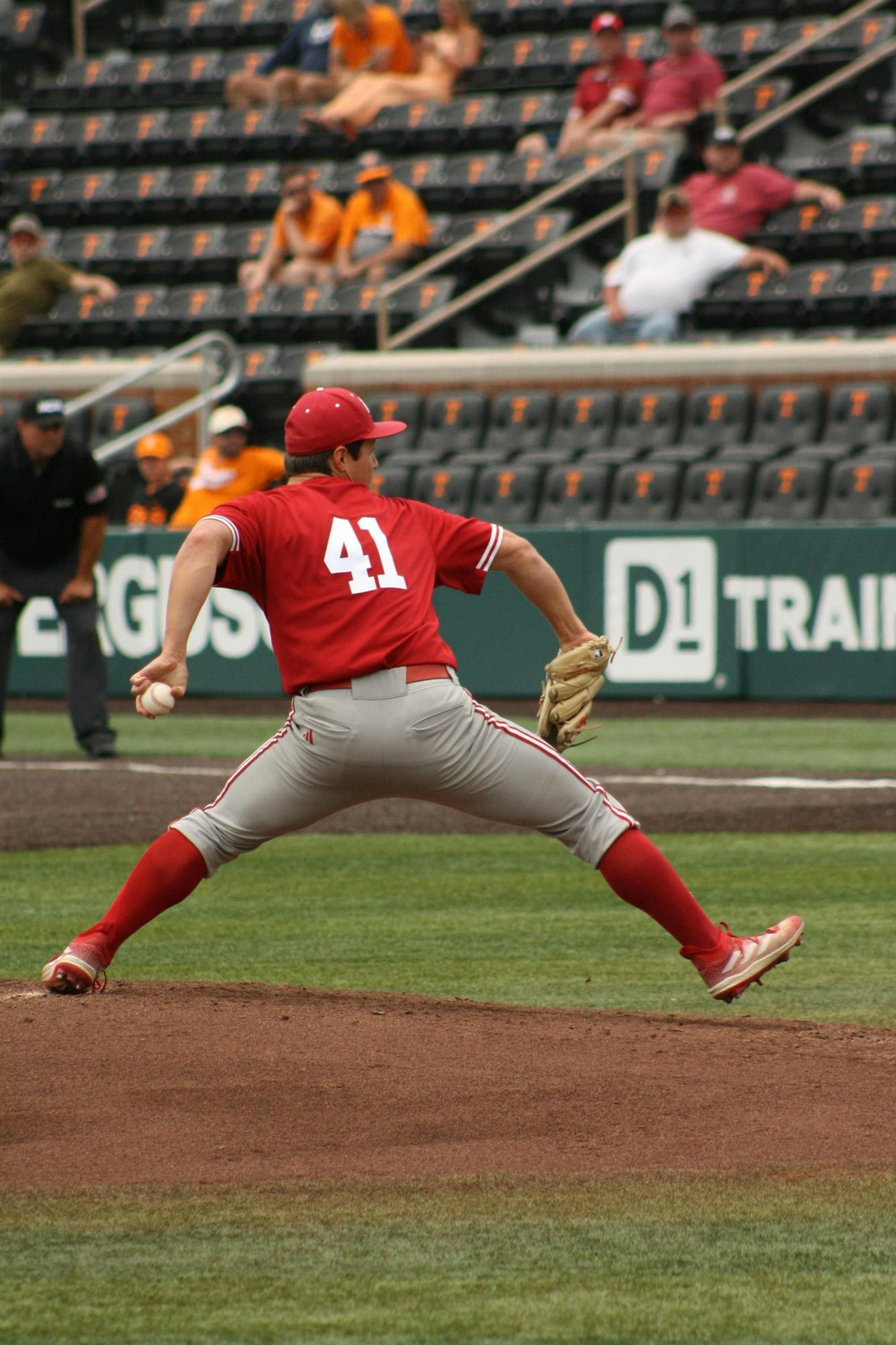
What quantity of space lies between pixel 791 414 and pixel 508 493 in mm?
2277

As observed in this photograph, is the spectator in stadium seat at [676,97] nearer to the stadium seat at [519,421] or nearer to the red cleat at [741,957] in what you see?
the stadium seat at [519,421]

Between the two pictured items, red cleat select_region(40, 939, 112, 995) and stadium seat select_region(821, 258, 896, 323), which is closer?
red cleat select_region(40, 939, 112, 995)

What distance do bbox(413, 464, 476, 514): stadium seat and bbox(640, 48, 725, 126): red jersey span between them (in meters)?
4.71

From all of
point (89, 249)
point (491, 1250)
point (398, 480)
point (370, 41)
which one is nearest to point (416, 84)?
point (370, 41)

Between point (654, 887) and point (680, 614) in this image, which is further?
point (680, 614)

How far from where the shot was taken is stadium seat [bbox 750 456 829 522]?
14461 millimetres

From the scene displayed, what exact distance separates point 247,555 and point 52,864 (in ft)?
13.2

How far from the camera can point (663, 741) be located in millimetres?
12852

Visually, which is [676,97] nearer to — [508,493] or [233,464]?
[508,493]

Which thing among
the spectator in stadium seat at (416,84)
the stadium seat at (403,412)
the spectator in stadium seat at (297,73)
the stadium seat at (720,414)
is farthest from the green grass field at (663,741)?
the spectator in stadium seat at (297,73)

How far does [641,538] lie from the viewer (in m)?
14.3

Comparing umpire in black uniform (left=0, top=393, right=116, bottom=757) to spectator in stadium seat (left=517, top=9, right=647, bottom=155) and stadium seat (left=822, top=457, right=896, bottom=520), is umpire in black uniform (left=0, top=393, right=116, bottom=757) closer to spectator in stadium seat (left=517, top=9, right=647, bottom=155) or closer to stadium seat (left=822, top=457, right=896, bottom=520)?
stadium seat (left=822, top=457, right=896, bottom=520)

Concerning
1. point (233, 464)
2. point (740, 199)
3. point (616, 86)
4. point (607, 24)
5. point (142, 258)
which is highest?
point (607, 24)

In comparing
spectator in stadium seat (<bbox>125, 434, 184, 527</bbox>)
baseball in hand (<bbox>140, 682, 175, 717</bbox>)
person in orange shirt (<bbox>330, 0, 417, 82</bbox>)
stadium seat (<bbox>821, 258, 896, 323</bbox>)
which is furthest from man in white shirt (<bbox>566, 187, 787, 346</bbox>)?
baseball in hand (<bbox>140, 682, 175, 717</bbox>)
